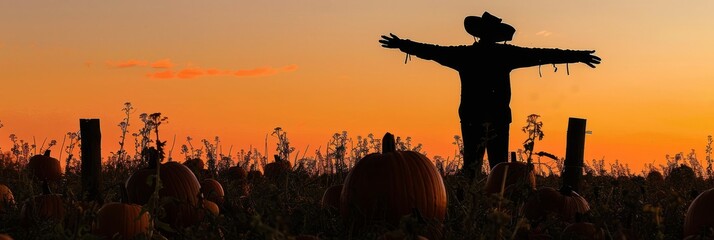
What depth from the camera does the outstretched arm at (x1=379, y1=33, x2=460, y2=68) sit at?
45.4 feet

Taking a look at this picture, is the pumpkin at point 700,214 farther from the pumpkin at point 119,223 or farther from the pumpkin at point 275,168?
the pumpkin at point 275,168

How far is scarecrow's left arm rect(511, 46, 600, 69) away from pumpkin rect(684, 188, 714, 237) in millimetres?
7591

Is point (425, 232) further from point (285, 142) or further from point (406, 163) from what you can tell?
point (285, 142)

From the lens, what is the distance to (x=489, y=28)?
47.6 feet

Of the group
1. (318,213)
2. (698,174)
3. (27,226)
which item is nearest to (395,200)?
(318,213)

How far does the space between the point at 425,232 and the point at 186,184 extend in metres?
2.92

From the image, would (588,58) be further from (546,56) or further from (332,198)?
(332,198)

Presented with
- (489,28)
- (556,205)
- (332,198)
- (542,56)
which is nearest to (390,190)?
(332,198)

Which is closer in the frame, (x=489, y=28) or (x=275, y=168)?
(x=275, y=168)

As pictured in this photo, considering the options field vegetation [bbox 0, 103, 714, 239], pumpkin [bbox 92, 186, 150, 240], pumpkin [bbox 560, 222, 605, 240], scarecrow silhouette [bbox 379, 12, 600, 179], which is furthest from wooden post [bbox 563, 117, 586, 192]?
pumpkin [bbox 92, 186, 150, 240]

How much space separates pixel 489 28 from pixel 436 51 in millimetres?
1235

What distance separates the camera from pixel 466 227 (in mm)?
4559

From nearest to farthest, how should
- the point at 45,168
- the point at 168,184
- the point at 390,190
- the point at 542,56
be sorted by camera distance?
the point at 390,190
the point at 168,184
the point at 45,168
the point at 542,56

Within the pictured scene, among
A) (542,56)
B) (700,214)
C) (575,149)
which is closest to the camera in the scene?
(700,214)
